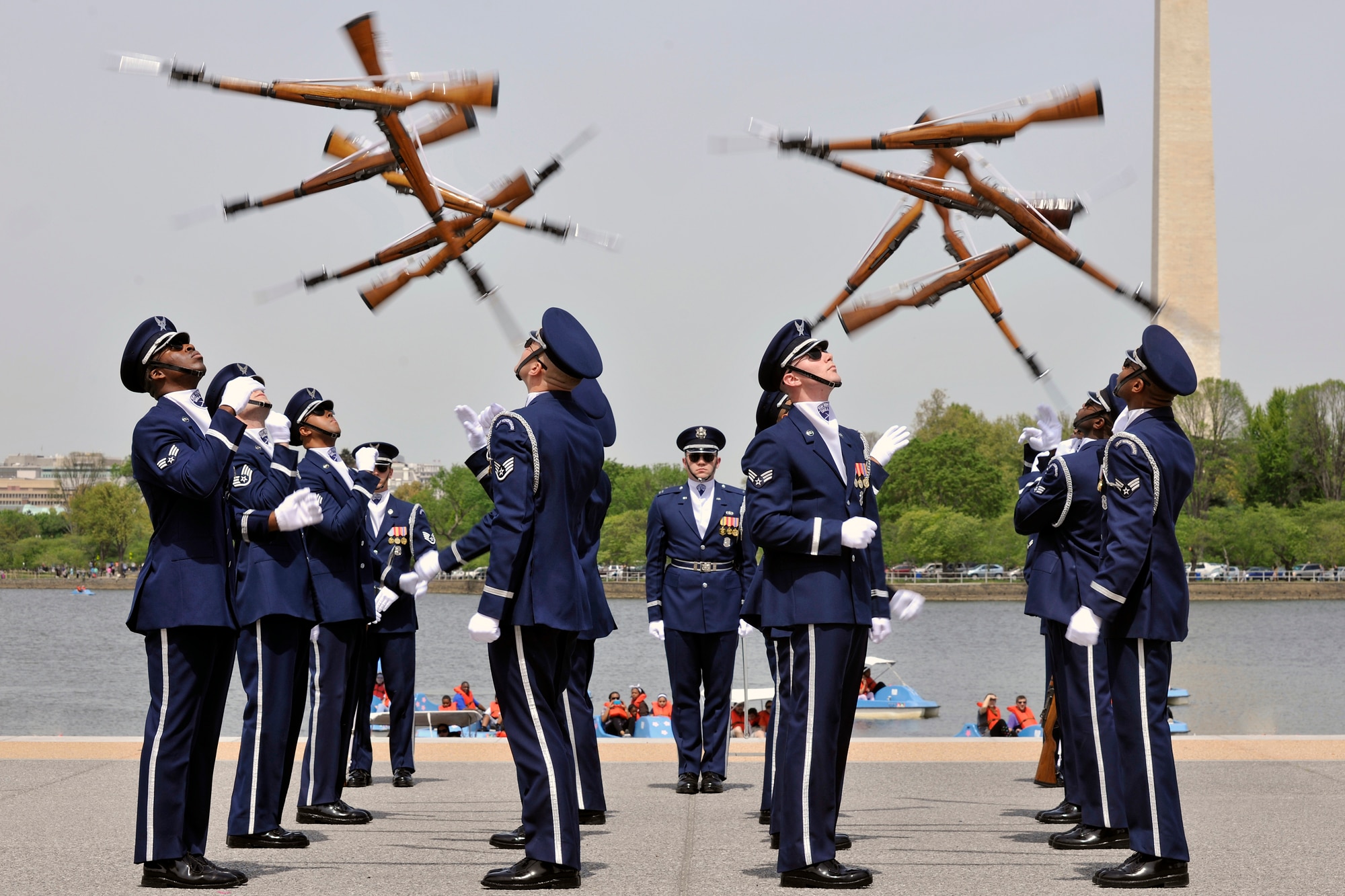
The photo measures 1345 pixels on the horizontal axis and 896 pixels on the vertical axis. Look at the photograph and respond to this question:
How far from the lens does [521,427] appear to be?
6145mm

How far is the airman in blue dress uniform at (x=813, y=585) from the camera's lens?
6.05 metres

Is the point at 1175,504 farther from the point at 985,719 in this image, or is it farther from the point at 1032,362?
the point at 985,719

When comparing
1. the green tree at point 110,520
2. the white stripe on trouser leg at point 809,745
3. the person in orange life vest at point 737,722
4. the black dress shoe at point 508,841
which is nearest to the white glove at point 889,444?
the white stripe on trouser leg at point 809,745

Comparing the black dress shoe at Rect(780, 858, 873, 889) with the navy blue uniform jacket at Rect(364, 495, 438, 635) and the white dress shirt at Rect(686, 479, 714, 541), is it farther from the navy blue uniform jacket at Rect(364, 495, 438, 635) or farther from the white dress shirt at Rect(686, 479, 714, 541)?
the navy blue uniform jacket at Rect(364, 495, 438, 635)

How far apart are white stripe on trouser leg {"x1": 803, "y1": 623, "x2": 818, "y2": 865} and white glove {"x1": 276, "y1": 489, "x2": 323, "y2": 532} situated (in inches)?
88.6

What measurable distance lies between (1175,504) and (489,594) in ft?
9.41

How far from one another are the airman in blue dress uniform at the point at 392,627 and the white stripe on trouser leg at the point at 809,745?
4.19 metres

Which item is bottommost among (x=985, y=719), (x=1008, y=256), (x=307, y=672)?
(x=985, y=719)

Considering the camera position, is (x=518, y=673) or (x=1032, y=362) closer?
(x=518, y=673)

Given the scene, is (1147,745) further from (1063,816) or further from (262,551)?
(262,551)

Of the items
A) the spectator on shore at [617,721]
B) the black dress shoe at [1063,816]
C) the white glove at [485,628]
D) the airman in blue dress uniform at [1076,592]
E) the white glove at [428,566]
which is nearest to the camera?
the white glove at [485,628]

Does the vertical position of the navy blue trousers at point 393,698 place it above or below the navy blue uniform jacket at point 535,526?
below

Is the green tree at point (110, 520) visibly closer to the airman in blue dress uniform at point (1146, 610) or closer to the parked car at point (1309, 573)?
the parked car at point (1309, 573)

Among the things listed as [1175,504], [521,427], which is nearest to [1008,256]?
[1175,504]
